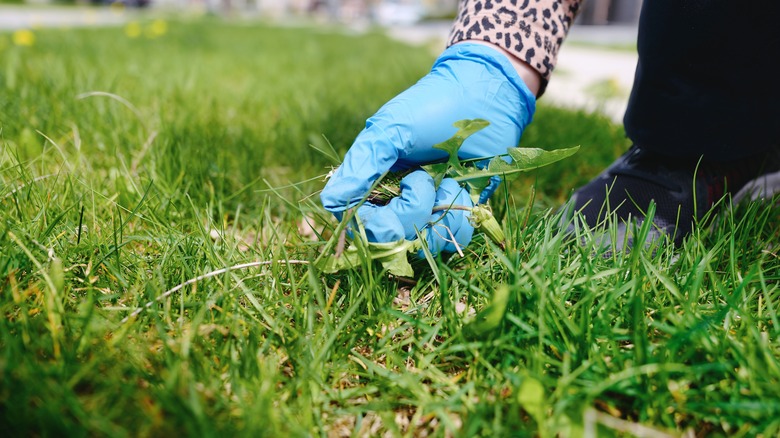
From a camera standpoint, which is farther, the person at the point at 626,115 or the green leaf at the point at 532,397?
the person at the point at 626,115

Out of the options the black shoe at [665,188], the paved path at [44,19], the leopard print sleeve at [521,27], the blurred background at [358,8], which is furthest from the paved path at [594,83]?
the blurred background at [358,8]

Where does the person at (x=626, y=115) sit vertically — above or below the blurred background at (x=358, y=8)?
above

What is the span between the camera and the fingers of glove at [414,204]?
98 centimetres

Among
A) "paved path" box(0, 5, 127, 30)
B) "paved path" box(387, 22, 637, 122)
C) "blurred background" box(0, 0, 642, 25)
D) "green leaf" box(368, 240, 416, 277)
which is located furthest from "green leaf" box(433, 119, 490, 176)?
"blurred background" box(0, 0, 642, 25)

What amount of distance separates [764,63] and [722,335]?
833 millimetres

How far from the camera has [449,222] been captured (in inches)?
41.0

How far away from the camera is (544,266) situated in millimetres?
946

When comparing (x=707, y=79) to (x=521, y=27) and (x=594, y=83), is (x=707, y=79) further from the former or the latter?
(x=594, y=83)

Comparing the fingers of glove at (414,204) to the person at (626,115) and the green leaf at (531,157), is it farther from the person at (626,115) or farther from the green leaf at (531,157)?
the green leaf at (531,157)

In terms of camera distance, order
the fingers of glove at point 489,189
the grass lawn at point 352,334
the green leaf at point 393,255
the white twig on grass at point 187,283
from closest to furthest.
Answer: the grass lawn at point 352,334 < the white twig on grass at point 187,283 < the green leaf at point 393,255 < the fingers of glove at point 489,189

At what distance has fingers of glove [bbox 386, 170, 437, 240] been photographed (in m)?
0.98

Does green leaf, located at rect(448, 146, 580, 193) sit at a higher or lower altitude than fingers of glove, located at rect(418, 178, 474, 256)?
higher

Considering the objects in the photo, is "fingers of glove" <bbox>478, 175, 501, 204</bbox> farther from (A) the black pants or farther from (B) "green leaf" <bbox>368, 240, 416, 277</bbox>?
(A) the black pants

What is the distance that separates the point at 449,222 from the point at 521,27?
532 millimetres
